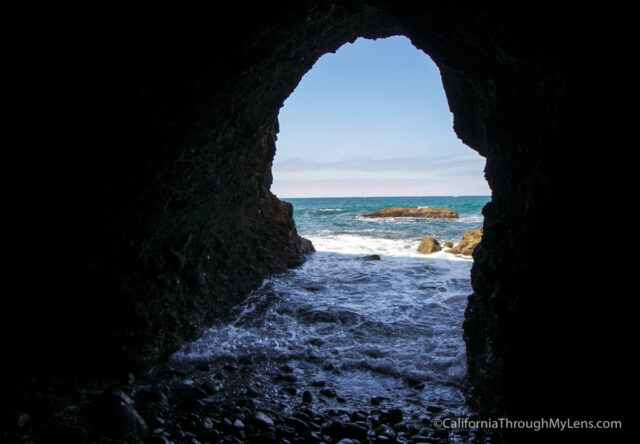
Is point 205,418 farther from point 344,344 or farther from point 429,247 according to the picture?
point 429,247

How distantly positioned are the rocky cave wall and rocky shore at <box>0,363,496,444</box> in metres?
0.56

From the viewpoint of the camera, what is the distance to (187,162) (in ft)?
13.4

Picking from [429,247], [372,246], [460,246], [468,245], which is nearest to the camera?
[468,245]

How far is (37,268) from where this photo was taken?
10.6 feet

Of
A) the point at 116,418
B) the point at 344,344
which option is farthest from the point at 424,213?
the point at 116,418

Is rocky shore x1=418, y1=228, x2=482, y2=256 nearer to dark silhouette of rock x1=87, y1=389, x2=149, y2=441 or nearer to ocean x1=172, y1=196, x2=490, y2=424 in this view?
ocean x1=172, y1=196, x2=490, y2=424

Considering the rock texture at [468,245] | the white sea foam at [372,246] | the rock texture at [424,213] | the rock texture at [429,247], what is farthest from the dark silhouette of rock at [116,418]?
the rock texture at [424,213]

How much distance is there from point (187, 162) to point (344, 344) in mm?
3182

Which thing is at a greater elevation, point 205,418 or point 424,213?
point 424,213

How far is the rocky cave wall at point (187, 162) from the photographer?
7.70 feet

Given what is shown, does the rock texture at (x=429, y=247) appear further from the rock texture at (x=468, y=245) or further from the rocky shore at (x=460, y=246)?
the rock texture at (x=468, y=245)

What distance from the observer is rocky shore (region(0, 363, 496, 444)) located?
2.56 m

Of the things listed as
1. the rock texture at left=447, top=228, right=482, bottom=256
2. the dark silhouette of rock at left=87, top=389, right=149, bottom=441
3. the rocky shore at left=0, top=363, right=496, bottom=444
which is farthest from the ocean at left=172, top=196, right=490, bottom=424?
the rock texture at left=447, top=228, right=482, bottom=256

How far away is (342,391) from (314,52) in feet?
16.3
